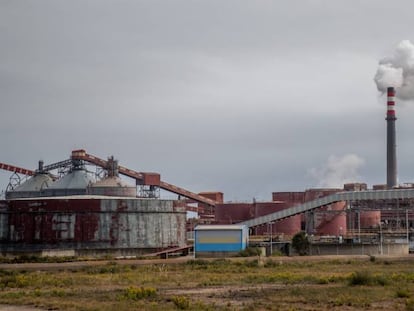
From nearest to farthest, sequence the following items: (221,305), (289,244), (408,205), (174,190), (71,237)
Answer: (221,305)
(71,237)
(289,244)
(408,205)
(174,190)

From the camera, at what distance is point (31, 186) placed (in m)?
106

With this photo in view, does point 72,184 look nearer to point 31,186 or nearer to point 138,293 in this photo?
point 31,186

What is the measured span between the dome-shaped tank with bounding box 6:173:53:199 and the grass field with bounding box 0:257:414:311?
5409 cm

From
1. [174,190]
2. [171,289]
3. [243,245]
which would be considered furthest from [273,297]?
[174,190]

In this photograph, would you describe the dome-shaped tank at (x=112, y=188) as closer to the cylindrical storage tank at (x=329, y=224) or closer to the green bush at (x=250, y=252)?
the cylindrical storage tank at (x=329, y=224)

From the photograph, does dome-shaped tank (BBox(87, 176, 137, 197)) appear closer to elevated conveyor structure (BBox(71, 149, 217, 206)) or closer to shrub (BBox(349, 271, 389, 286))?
elevated conveyor structure (BBox(71, 149, 217, 206))

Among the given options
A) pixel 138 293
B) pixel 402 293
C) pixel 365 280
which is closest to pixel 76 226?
pixel 365 280

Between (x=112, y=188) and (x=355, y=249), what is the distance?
3277 centimetres

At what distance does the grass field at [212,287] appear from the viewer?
1104 inches

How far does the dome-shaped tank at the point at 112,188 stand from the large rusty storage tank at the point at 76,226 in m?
21.9

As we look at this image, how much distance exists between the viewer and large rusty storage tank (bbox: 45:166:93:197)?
94750 mm

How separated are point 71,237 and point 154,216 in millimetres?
8425

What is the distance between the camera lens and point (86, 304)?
2841 centimetres

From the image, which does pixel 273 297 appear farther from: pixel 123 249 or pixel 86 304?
pixel 123 249
